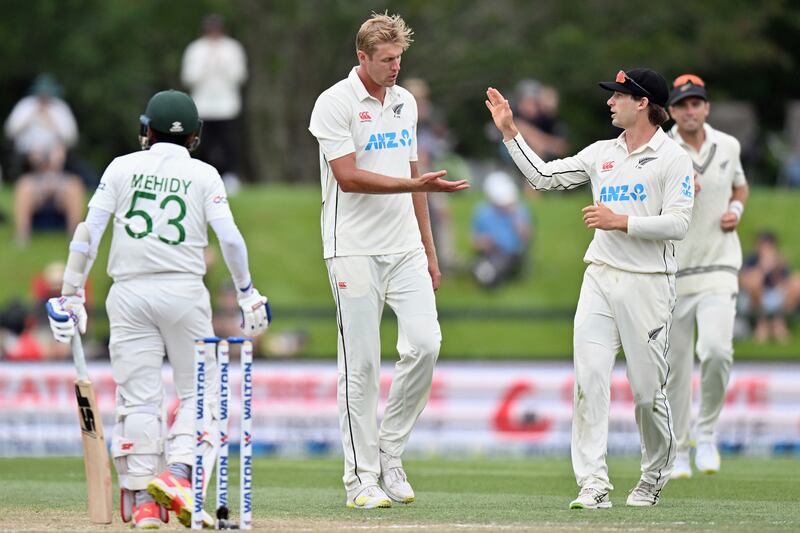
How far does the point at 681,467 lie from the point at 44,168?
11.7m

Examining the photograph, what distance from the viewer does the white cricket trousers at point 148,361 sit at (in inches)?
317

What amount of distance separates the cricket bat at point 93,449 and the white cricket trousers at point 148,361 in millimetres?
83

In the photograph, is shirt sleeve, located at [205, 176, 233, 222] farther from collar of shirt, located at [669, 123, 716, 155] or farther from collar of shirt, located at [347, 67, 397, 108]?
collar of shirt, located at [669, 123, 716, 155]

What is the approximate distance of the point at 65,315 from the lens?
7973 mm

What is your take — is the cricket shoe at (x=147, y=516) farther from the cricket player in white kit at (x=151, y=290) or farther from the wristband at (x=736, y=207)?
the wristband at (x=736, y=207)

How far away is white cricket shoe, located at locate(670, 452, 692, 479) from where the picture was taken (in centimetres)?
1153

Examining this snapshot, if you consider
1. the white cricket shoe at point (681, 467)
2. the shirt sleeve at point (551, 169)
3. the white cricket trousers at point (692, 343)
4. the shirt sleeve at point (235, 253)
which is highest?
the shirt sleeve at point (551, 169)

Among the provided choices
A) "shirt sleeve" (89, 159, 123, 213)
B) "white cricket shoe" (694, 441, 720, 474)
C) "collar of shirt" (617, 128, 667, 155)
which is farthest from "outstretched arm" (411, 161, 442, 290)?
"white cricket shoe" (694, 441, 720, 474)

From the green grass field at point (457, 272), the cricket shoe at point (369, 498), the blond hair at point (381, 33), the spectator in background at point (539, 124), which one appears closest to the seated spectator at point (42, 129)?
the green grass field at point (457, 272)

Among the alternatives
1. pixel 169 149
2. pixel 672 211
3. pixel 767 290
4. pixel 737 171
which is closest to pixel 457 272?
pixel 767 290

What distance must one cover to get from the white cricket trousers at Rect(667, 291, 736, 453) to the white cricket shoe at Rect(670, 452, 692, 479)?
0.16 m

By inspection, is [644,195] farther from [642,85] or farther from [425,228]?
[425,228]

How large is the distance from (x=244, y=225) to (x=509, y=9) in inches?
442

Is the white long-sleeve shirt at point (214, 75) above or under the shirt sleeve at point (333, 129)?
above
